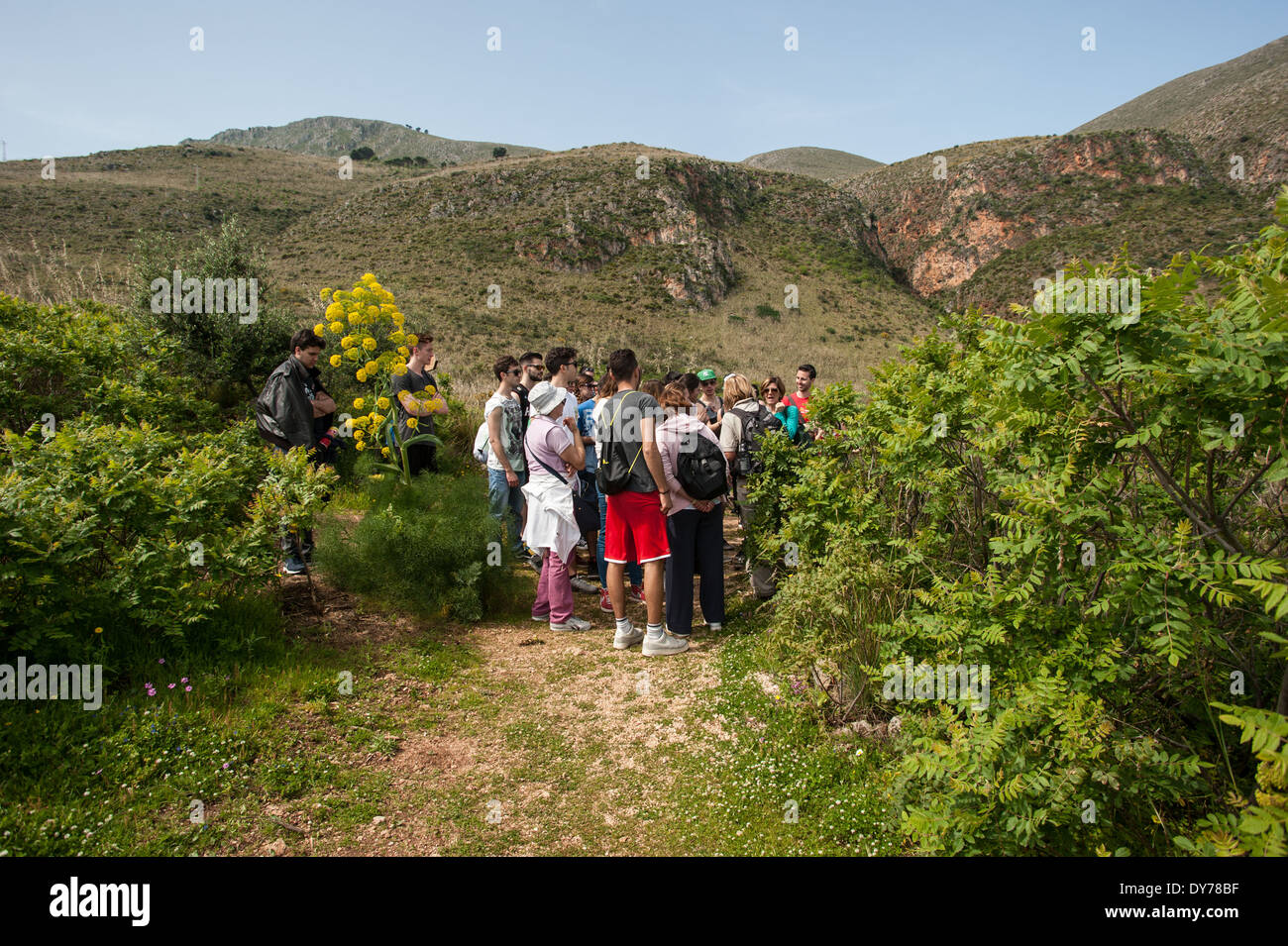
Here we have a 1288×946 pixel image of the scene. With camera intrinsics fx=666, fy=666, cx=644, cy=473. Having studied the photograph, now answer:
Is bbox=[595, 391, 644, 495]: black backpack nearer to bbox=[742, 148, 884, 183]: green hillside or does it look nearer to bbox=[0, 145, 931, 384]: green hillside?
bbox=[0, 145, 931, 384]: green hillside

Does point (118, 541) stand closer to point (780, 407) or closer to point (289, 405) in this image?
point (289, 405)

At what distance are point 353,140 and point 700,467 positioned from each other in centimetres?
19783

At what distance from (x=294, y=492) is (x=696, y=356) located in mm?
32104

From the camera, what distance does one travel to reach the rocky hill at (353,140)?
130 meters

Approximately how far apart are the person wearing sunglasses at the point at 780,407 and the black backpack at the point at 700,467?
1.96 m

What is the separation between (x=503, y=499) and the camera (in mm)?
6207

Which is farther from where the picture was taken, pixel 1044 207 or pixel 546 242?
pixel 1044 207

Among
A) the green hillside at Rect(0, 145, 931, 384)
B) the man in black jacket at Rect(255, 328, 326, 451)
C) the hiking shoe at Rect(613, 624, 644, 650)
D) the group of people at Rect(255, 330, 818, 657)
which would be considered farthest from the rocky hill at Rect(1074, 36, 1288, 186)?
the man in black jacket at Rect(255, 328, 326, 451)

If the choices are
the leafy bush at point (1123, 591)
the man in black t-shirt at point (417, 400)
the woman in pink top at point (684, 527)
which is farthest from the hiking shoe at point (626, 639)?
the man in black t-shirt at point (417, 400)

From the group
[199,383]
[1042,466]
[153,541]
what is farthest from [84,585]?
[199,383]

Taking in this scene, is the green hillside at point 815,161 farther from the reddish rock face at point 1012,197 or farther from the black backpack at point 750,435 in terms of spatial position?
the black backpack at point 750,435

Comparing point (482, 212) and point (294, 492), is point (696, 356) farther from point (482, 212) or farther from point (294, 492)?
point (294, 492)

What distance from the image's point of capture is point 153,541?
3734mm

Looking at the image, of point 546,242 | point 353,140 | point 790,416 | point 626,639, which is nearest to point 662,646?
point 626,639
